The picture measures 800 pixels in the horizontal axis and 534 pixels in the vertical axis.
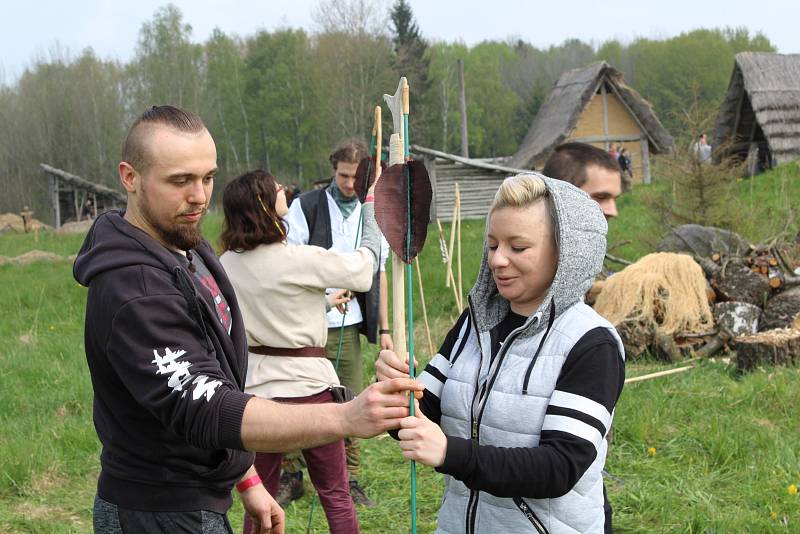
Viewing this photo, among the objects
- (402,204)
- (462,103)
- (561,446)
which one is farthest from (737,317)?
(462,103)

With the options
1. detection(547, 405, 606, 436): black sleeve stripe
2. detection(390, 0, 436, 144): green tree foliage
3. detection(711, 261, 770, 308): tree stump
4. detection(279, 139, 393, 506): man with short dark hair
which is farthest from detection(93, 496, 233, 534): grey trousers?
detection(390, 0, 436, 144): green tree foliage

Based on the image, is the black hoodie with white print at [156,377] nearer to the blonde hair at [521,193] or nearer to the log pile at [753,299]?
the blonde hair at [521,193]

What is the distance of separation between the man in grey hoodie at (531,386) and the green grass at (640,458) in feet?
7.25

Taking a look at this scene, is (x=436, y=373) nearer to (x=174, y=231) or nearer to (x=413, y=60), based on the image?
(x=174, y=231)

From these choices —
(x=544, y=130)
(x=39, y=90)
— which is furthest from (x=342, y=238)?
(x=39, y=90)

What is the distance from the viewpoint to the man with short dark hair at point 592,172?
107 inches

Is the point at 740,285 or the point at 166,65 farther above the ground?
the point at 166,65

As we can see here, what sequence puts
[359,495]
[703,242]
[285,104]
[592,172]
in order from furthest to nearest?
[285,104] < [703,242] < [359,495] < [592,172]

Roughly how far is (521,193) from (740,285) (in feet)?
20.8

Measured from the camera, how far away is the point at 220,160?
2012 inches

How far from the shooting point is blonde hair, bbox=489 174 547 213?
6.34 ft

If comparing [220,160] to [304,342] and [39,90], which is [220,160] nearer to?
[39,90]

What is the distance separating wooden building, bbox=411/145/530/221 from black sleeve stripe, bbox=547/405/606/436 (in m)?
19.6

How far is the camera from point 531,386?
187 centimetres
